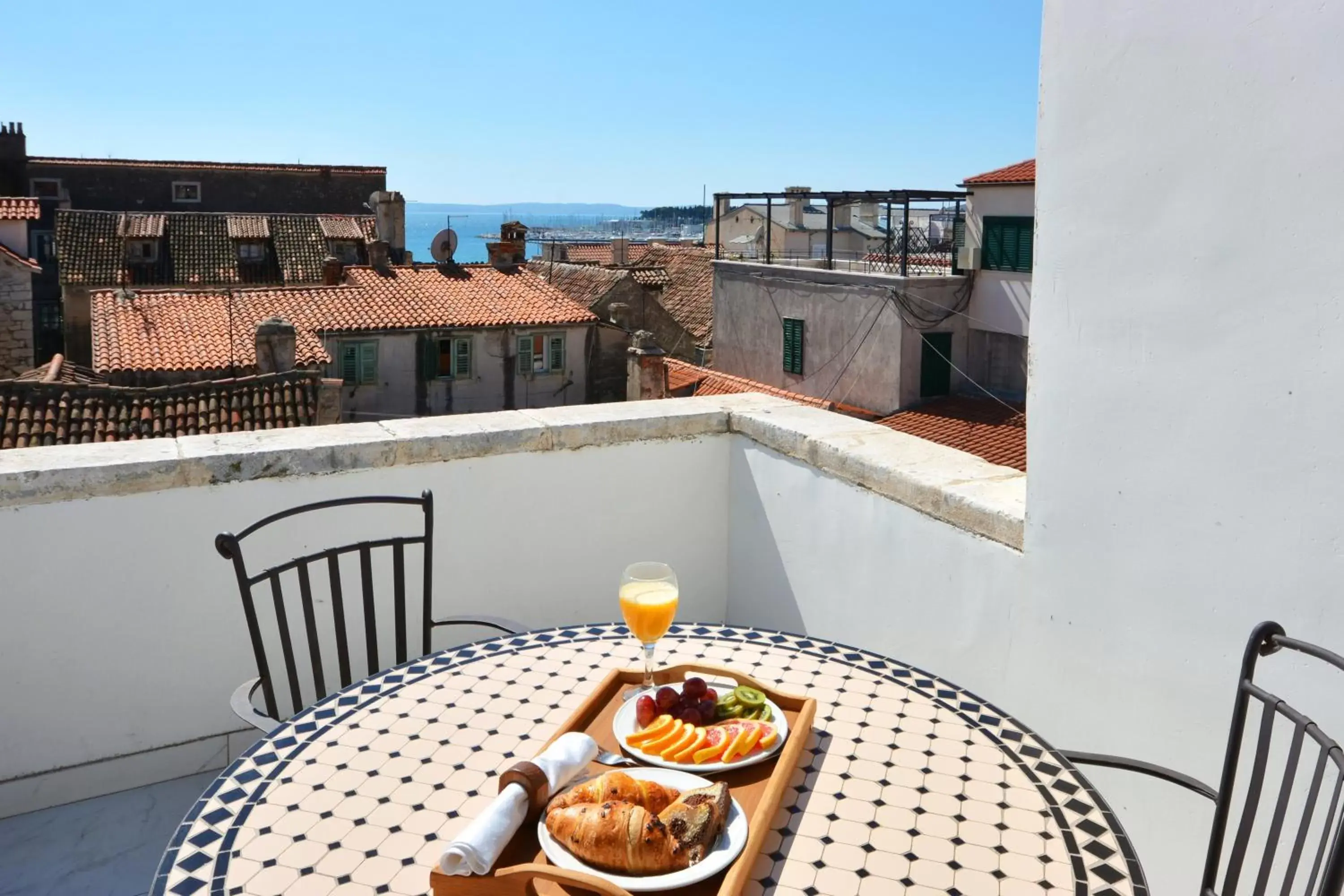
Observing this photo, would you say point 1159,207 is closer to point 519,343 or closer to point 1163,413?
point 1163,413

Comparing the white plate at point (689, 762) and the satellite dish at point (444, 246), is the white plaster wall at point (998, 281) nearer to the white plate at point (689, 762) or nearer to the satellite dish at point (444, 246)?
the satellite dish at point (444, 246)

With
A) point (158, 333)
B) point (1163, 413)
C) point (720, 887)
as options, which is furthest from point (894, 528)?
point (158, 333)

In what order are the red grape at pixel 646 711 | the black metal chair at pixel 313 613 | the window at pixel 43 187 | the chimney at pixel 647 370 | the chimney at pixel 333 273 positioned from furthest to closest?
the window at pixel 43 187 < the chimney at pixel 333 273 < the chimney at pixel 647 370 < the black metal chair at pixel 313 613 < the red grape at pixel 646 711

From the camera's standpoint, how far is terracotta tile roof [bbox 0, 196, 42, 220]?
25.8 m

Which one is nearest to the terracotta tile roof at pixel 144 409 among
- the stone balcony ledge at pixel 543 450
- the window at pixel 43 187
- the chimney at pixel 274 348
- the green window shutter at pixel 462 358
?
the chimney at pixel 274 348

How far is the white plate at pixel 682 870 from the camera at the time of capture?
1.29 m

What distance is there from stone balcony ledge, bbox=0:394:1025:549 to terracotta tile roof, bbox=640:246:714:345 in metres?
22.3

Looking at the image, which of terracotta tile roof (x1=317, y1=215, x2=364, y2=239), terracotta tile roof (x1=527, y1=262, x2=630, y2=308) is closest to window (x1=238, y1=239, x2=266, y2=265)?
terracotta tile roof (x1=317, y1=215, x2=364, y2=239)

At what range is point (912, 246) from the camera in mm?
21531

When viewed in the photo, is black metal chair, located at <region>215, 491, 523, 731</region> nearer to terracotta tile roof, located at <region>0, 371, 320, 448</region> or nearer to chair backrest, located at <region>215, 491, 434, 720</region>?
chair backrest, located at <region>215, 491, 434, 720</region>

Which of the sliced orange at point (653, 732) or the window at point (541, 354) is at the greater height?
the window at point (541, 354)

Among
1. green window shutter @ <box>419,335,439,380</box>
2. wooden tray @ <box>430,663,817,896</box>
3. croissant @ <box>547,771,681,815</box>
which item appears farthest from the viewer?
green window shutter @ <box>419,335,439,380</box>

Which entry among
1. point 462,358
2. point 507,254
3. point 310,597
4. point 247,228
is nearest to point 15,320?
point 247,228

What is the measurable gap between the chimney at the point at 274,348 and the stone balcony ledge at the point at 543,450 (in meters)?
13.0
